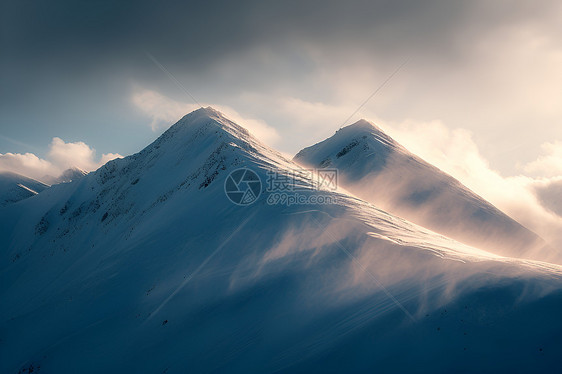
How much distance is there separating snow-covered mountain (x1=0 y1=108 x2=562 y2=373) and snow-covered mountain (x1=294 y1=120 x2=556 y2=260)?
2214cm

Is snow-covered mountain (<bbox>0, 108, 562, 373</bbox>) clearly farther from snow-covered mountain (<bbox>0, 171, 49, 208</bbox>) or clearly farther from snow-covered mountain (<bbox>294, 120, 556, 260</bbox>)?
snow-covered mountain (<bbox>0, 171, 49, 208</bbox>)

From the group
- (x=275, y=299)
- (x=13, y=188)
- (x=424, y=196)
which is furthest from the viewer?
(x=13, y=188)

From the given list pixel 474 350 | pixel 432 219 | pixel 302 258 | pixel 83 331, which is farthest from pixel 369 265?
pixel 432 219

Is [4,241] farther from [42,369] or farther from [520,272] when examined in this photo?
[520,272]

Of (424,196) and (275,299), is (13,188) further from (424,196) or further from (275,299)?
(275,299)

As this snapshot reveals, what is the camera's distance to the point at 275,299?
12219 mm

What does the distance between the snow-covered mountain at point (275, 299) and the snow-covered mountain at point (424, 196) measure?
22.1 m

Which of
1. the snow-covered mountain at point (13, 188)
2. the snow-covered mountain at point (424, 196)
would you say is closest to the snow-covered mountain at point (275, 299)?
the snow-covered mountain at point (424, 196)

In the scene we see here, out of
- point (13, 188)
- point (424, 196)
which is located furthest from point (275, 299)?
point (13, 188)

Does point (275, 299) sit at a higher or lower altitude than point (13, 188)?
lower

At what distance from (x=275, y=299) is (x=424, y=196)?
116ft

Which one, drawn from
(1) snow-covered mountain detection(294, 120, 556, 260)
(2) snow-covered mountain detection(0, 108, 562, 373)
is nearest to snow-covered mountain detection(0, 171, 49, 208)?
(2) snow-covered mountain detection(0, 108, 562, 373)

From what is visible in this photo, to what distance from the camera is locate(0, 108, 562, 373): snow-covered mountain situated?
8.70 metres

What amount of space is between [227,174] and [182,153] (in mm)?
15980
